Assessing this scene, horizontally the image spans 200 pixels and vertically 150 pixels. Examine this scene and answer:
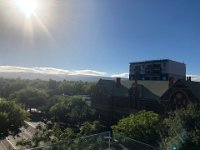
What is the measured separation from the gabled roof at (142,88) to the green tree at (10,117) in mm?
28215

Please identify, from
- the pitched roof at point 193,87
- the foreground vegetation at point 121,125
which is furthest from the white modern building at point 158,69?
the pitched roof at point 193,87

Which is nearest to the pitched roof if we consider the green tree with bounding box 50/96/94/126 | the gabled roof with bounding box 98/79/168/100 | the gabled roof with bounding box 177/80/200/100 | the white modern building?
the gabled roof with bounding box 177/80/200/100

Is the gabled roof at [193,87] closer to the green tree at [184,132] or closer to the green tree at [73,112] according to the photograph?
the green tree at [184,132]

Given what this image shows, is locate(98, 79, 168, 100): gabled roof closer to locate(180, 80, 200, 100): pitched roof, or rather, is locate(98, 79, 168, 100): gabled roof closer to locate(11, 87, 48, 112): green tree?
locate(180, 80, 200, 100): pitched roof

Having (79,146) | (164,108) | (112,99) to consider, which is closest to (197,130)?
(79,146)

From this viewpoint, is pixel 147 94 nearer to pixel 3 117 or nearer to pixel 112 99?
pixel 112 99

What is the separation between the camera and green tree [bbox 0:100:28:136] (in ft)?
149

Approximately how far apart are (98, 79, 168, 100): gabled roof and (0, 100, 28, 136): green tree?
2821 cm

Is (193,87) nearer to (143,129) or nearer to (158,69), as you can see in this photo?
(143,129)

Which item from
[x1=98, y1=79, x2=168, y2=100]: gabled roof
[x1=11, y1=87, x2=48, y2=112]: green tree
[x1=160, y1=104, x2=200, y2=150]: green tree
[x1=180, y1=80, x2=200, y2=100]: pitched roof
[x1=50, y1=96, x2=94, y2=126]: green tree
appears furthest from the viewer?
[x1=11, y1=87, x2=48, y2=112]: green tree

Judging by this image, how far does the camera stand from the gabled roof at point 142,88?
6156 centimetres

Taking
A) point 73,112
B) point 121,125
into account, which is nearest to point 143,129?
point 121,125

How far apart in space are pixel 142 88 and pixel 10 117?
32.7m

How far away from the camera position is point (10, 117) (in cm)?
4803
